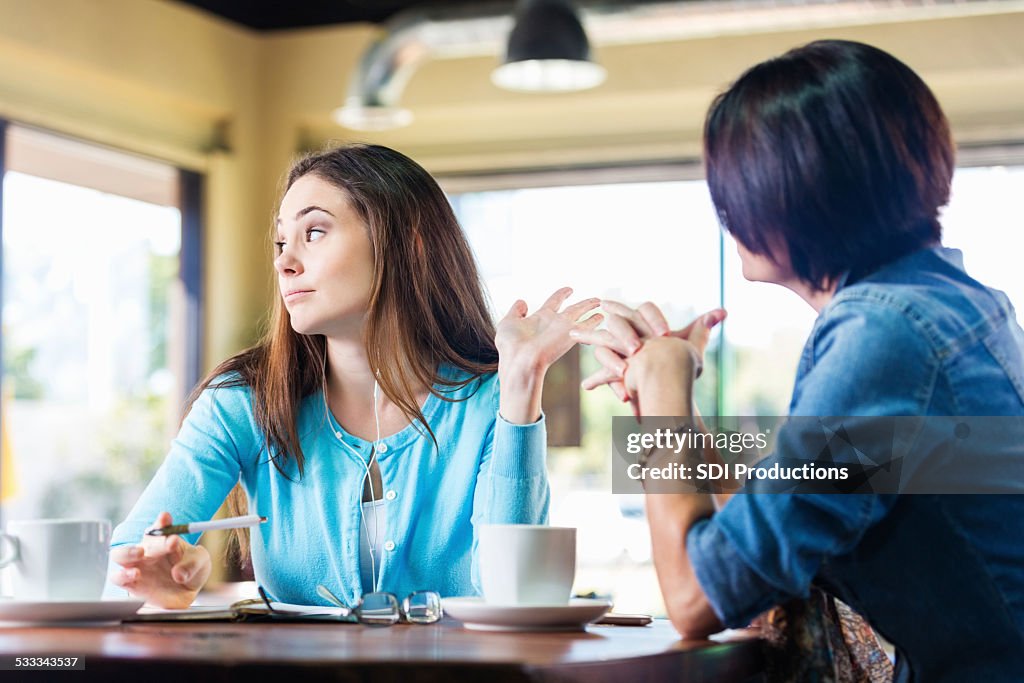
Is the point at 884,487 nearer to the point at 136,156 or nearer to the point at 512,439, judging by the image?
the point at 512,439

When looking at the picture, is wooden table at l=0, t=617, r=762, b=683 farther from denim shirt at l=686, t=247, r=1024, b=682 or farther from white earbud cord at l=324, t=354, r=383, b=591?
white earbud cord at l=324, t=354, r=383, b=591

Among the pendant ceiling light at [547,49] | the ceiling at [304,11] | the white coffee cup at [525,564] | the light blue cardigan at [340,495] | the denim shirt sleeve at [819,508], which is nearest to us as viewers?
the denim shirt sleeve at [819,508]

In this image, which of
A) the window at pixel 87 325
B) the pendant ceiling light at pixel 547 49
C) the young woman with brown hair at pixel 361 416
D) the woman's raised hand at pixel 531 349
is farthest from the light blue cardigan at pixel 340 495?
the window at pixel 87 325

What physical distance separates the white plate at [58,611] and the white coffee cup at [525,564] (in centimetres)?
37

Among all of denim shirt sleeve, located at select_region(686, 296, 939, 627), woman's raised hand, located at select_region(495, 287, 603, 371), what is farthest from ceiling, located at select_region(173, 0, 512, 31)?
denim shirt sleeve, located at select_region(686, 296, 939, 627)

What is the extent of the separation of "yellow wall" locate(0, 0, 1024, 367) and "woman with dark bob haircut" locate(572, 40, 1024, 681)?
340 cm

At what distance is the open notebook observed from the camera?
1.28m

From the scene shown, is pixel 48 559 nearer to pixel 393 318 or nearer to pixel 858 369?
pixel 393 318

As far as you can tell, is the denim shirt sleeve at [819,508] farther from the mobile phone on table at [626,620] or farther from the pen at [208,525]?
the pen at [208,525]

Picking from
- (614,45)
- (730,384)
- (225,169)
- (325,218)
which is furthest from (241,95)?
(325,218)

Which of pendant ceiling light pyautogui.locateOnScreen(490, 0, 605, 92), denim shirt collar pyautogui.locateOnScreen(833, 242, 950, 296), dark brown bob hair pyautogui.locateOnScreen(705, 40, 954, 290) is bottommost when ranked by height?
denim shirt collar pyautogui.locateOnScreen(833, 242, 950, 296)

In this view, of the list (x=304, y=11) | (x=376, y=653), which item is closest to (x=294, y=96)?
(x=304, y=11)

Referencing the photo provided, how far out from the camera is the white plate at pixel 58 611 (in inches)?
47.5

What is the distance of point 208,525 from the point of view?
1.29m
